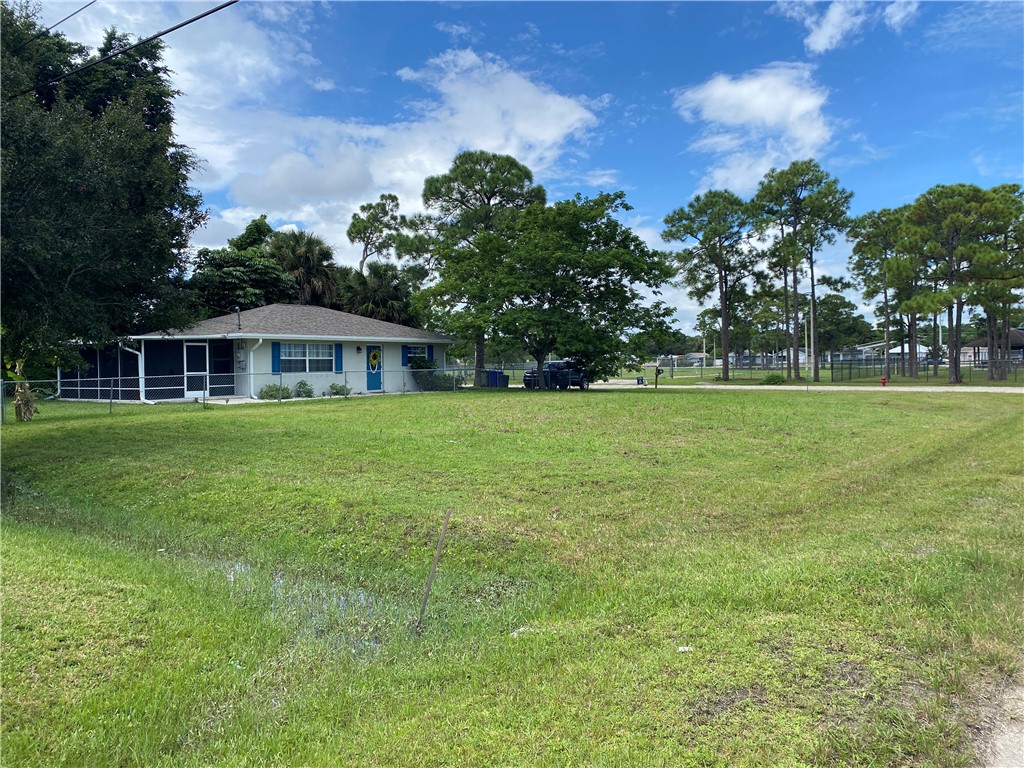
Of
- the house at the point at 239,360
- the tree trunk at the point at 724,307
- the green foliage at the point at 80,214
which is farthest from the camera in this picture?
the tree trunk at the point at 724,307

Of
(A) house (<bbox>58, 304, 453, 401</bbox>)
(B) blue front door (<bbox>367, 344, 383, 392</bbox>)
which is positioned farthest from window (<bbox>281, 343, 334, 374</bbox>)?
(B) blue front door (<bbox>367, 344, 383, 392</bbox>)

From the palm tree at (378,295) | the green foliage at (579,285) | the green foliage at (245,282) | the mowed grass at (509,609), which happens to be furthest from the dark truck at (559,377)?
the mowed grass at (509,609)

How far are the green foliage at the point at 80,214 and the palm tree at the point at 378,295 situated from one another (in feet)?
60.0

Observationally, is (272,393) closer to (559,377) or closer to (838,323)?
(559,377)

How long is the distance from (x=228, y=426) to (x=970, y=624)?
1319 centimetres

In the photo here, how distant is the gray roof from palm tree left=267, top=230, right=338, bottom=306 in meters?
4.80

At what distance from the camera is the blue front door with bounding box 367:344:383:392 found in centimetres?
2552

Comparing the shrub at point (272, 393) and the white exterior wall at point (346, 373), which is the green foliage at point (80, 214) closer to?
the shrub at point (272, 393)

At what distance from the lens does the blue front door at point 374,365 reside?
2552cm

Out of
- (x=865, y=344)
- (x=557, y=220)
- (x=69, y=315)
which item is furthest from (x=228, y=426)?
(x=865, y=344)

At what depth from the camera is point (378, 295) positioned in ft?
100

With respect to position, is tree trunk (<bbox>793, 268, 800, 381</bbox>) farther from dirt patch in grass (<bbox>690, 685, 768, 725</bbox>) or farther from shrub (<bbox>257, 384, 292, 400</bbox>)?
dirt patch in grass (<bbox>690, 685, 768, 725</bbox>)

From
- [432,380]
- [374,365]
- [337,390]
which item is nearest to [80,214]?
[337,390]

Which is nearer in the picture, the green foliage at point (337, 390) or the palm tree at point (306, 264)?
the green foliage at point (337, 390)
